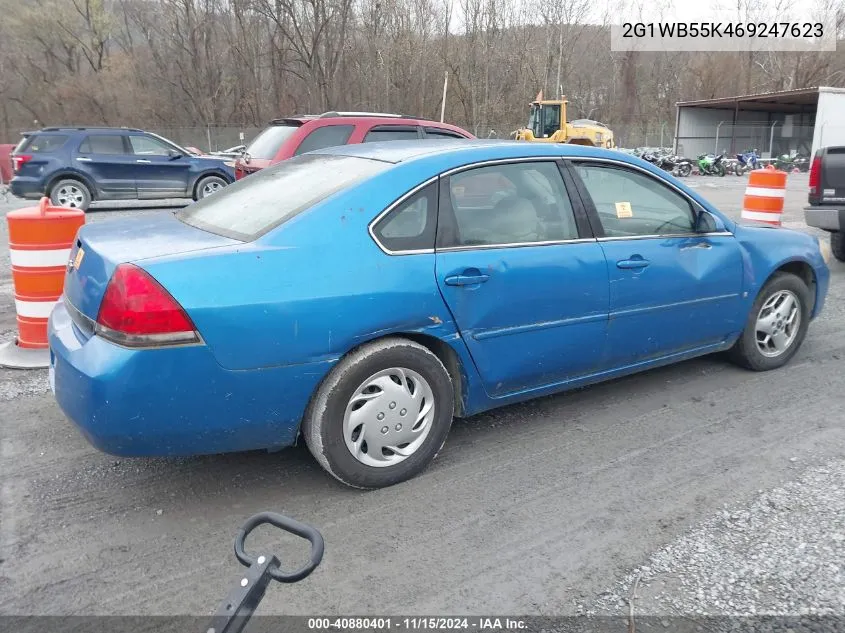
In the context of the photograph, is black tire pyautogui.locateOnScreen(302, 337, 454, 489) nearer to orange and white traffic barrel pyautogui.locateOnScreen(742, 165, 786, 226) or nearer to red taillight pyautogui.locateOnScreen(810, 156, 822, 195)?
red taillight pyautogui.locateOnScreen(810, 156, 822, 195)

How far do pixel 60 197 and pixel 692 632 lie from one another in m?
14.1

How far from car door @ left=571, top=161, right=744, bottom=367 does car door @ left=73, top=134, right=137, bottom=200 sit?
12.4m

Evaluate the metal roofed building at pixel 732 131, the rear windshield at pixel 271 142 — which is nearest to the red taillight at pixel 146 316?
the rear windshield at pixel 271 142

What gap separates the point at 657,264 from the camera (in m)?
3.92

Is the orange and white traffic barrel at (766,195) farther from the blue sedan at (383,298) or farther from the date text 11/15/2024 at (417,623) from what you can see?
the date text 11/15/2024 at (417,623)

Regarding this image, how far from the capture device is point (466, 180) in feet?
11.3

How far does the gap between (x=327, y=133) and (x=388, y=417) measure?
6.88 metres

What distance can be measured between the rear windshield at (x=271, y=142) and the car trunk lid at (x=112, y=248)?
6076 millimetres

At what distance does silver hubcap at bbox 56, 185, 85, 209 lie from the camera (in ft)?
44.0

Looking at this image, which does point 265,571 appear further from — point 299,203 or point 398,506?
point 299,203

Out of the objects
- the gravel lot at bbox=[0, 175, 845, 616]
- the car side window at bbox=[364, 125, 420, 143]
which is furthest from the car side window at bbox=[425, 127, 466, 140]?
the gravel lot at bbox=[0, 175, 845, 616]

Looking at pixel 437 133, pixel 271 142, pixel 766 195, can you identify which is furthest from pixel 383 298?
pixel 766 195

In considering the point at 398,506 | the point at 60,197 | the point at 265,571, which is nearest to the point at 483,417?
the point at 398,506

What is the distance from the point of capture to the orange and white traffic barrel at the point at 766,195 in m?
9.14
